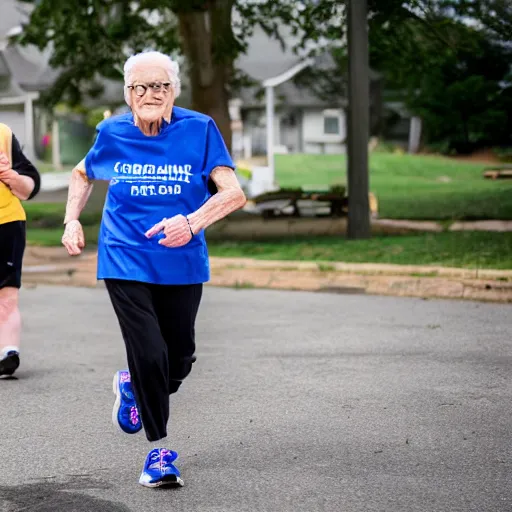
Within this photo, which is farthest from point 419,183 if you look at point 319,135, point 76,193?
point 76,193

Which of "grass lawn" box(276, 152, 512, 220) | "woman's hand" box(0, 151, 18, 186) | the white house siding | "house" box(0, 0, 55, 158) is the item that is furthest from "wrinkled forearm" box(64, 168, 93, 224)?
"house" box(0, 0, 55, 158)

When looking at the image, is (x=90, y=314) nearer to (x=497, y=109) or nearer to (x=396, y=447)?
(x=396, y=447)

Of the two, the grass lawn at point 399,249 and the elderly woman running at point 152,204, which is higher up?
the elderly woman running at point 152,204

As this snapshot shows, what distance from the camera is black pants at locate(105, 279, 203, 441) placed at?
5.54 meters

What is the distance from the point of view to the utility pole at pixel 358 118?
1690cm

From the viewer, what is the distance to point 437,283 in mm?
12875

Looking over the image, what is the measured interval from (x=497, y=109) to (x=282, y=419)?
12725 millimetres

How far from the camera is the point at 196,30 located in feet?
68.7

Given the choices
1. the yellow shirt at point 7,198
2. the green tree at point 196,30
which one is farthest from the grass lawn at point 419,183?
the yellow shirt at point 7,198

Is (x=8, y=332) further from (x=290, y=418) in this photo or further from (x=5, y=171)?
(x=290, y=418)

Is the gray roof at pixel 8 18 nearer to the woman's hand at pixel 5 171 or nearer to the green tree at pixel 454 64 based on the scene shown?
the green tree at pixel 454 64

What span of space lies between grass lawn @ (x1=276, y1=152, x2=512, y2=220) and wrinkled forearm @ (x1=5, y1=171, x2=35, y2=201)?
10794 millimetres

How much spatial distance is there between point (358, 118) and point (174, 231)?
39.0ft

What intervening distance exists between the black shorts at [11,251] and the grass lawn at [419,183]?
35.1 ft
